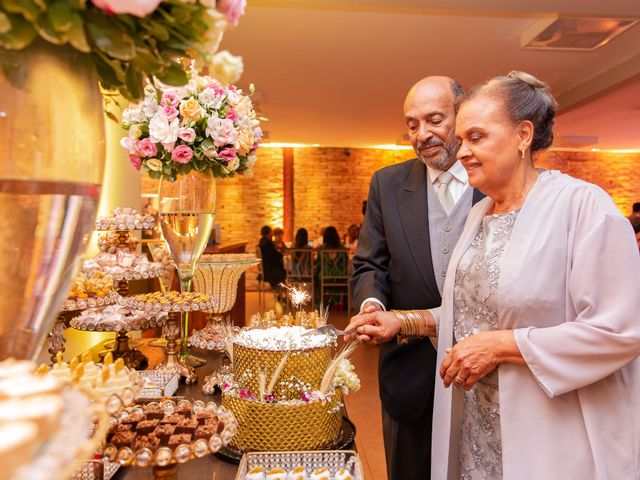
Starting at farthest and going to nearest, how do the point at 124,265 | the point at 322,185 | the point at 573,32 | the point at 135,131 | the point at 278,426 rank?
Result: the point at 322,185
the point at 573,32
the point at 124,265
the point at 135,131
the point at 278,426

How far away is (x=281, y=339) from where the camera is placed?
1.29m

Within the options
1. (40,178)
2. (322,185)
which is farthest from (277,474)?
(322,185)

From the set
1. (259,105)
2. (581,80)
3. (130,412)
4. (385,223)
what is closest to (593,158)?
(581,80)

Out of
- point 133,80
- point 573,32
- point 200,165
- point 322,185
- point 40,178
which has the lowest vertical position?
point 40,178

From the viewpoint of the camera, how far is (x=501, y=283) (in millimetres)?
1438

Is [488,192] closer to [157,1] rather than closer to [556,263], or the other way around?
[556,263]

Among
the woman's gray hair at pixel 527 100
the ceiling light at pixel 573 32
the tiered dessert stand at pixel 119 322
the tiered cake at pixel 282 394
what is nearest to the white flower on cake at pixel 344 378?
the tiered cake at pixel 282 394

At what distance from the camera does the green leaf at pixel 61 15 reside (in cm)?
52

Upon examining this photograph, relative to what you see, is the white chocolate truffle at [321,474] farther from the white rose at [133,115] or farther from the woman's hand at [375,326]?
the white rose at [133,115]

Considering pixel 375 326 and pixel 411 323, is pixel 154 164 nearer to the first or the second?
pixel 375 326

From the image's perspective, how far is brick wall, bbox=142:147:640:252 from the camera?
13.4 metres

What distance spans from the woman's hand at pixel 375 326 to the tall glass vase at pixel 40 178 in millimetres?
1167

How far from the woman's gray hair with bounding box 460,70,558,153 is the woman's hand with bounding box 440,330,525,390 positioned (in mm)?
565

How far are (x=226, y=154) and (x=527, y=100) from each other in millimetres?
982
